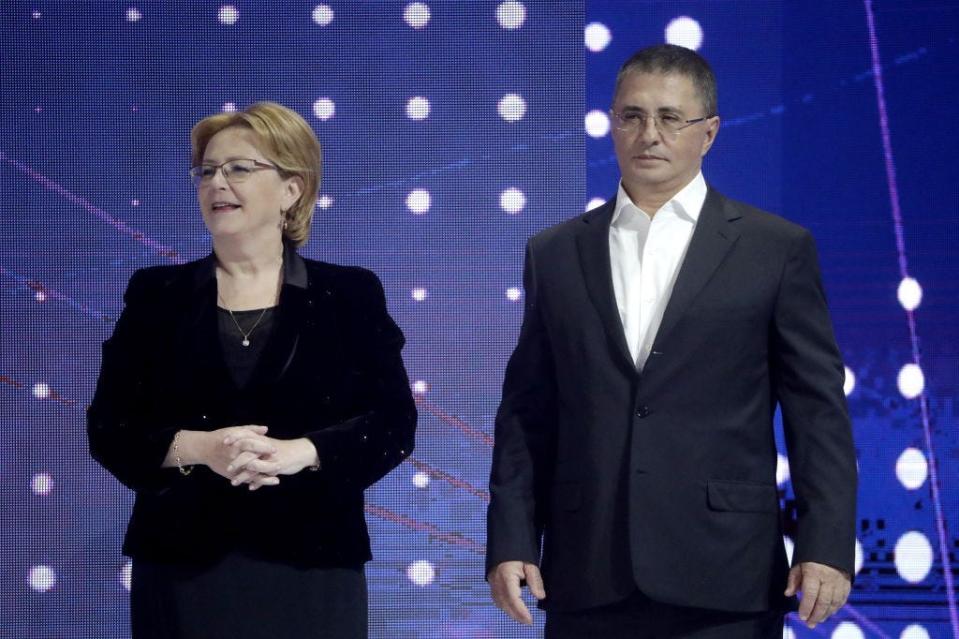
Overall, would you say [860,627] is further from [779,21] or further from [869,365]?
[779,21]

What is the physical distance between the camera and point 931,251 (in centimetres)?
355

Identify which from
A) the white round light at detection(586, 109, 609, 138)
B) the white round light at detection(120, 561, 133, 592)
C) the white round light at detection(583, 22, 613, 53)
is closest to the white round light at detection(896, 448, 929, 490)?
the white round light at detection(586, 109, 609, 138)

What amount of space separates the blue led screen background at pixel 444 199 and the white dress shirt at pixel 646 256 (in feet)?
4.60

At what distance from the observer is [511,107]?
12.0 feet

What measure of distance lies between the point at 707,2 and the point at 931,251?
0.97 meters

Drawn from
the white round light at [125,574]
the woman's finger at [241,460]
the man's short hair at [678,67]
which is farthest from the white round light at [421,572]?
the man's short hair at [678,67]

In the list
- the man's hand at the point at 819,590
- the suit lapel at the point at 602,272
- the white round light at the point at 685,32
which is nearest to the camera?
the man's hand at the point at 819,590

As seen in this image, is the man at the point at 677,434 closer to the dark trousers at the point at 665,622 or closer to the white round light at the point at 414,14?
the dark trousers at the point at 665,622

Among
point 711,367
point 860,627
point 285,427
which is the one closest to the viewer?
point 711,367

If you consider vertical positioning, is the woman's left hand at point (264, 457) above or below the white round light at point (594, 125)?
below

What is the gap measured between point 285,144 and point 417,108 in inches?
53.2

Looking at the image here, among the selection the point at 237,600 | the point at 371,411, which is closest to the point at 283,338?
the point at 371,411

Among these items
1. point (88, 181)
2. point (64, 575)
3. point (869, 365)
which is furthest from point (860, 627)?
point (88, 181)

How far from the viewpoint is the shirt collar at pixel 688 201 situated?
2.20 meters
